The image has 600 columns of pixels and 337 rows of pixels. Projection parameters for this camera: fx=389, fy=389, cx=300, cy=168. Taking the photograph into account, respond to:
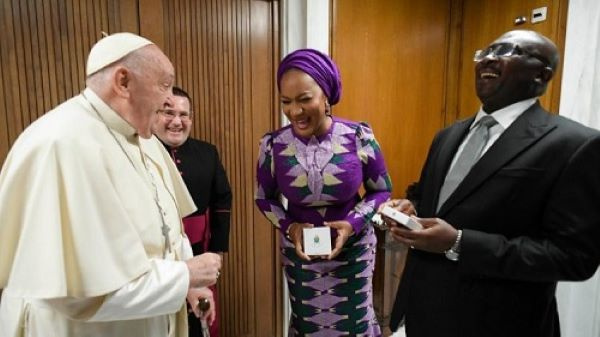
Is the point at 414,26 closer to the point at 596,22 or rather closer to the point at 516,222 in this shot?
the point at 596,22

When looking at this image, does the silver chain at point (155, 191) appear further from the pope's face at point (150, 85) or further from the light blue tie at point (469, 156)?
the light blue tie at point (469, 156)

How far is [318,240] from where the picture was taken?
1689mm

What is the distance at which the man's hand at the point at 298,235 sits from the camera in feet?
5.62

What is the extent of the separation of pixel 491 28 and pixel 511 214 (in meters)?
2.22

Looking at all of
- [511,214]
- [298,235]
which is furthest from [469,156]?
[298,235]

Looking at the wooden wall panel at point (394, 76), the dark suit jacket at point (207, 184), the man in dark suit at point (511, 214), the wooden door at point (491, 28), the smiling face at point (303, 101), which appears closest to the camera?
the man in dark suit at point (511, 214)

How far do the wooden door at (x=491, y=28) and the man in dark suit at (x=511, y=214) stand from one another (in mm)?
1503

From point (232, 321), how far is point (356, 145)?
1.60 m

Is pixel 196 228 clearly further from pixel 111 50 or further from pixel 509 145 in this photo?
pixel 509 145

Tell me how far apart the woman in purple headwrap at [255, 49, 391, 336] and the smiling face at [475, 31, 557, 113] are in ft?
2.21

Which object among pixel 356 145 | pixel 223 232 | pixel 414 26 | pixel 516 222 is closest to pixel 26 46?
pixel 223 232

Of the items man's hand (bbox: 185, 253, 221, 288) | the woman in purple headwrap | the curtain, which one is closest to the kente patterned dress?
the woman in purple headwrap

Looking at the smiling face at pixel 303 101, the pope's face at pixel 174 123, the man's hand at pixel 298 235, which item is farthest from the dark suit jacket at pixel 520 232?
the pope's face at pixel 174 123

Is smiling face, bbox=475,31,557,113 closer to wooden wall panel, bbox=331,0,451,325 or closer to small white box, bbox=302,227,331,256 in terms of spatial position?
small white box, bbox=302,227,331,256
